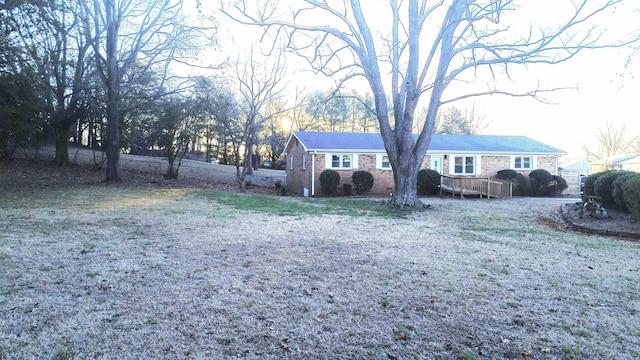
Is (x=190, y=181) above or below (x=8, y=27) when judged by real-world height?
below

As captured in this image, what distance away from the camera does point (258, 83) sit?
2630cm

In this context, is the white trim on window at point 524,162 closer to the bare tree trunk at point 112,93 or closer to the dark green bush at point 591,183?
the dark green bush at point 591,183

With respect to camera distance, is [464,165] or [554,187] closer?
[554,187]

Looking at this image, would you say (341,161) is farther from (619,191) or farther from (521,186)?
(619,191)

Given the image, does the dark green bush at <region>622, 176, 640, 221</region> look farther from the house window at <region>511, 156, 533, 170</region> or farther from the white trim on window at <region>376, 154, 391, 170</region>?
the house window at <region>511, 156, 533, 170</region>

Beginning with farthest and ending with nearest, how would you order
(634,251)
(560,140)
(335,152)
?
(560,140) → (335,152) → (634,251)

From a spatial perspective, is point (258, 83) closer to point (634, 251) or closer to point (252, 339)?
point (634, 251)

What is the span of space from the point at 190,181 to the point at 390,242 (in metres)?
18.0

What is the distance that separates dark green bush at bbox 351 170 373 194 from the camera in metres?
20.9

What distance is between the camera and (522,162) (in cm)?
2409

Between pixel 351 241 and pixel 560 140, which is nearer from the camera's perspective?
pixel 351 241

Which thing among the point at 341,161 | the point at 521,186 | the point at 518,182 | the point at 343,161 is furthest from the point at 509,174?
the point at 341,161

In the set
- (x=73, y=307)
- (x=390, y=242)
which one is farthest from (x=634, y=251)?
(x=73, y=307)

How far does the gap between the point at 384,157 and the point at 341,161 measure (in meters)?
2.54
